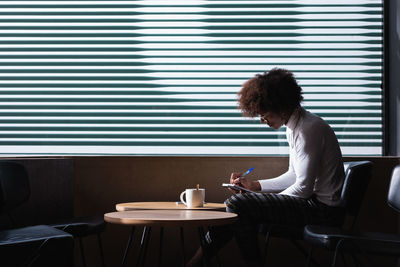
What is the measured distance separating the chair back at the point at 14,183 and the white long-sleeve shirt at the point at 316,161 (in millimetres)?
1796

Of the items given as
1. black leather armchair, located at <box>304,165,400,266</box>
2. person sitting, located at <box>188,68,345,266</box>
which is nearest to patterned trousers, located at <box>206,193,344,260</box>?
person sitting, located at <box>188,68,345,266</box>

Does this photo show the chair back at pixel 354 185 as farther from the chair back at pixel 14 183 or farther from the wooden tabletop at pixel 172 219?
the chair back at pixel 14 183

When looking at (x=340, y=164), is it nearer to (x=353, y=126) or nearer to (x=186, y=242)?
(x=353, y=126)

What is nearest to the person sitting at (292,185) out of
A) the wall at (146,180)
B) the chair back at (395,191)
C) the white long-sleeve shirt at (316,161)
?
the white long-sleeve shirt at (316,161)

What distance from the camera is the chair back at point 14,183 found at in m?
3.19

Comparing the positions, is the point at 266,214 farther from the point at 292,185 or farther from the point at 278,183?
the point at 278,183

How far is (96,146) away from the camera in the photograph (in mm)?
3941

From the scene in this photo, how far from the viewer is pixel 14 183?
3217 mm

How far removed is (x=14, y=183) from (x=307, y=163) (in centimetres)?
197

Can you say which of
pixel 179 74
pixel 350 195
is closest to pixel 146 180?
pixel 179 74

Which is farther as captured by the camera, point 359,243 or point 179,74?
point 179,74

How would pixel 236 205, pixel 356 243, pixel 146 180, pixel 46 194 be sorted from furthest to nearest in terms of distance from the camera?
pixel 146 180 → pixel 46 194 → pixel 236 205 → pixel 356 243

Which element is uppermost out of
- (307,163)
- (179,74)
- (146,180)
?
(179,74)

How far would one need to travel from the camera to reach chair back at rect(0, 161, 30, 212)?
A: 3191 millimetres
